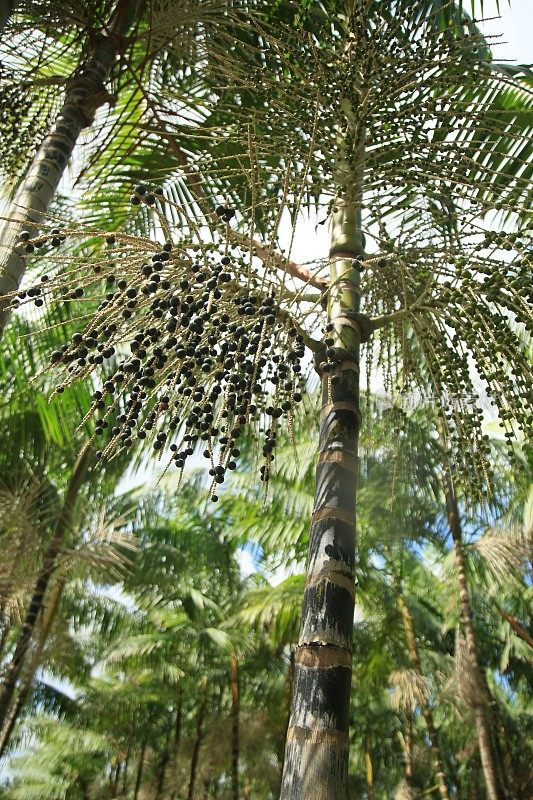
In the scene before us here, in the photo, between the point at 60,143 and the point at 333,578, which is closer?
the point at 333,578

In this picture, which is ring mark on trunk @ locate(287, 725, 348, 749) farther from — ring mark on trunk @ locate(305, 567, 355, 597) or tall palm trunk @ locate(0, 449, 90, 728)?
tall palm trunk @ locate(0, 449, 90, 728)

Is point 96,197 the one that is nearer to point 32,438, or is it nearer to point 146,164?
point 146,164

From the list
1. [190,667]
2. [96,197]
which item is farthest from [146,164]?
[190,667]

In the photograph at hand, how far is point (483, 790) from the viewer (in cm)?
1456

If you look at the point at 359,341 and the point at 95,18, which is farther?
the point at 95,18

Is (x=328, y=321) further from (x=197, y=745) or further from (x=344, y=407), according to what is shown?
(x=197, y=745)

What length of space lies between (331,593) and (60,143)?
269 centimetres

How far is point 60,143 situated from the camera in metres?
3.52

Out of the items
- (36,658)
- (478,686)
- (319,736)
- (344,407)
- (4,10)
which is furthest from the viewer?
(478,686)

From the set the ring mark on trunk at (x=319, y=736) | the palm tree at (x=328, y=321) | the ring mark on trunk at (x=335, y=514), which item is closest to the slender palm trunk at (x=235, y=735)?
the palm tree at (x=328, y=321)

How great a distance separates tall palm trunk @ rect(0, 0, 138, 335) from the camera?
3.08 m

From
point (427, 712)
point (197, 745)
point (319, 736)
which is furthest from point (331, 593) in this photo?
point (197, 745)

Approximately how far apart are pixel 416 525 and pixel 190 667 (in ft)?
19.0

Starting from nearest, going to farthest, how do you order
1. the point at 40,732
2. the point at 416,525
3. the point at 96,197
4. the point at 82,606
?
the point at 96,197
the point at 416,525
the point at 82,606
the point at 40,732
